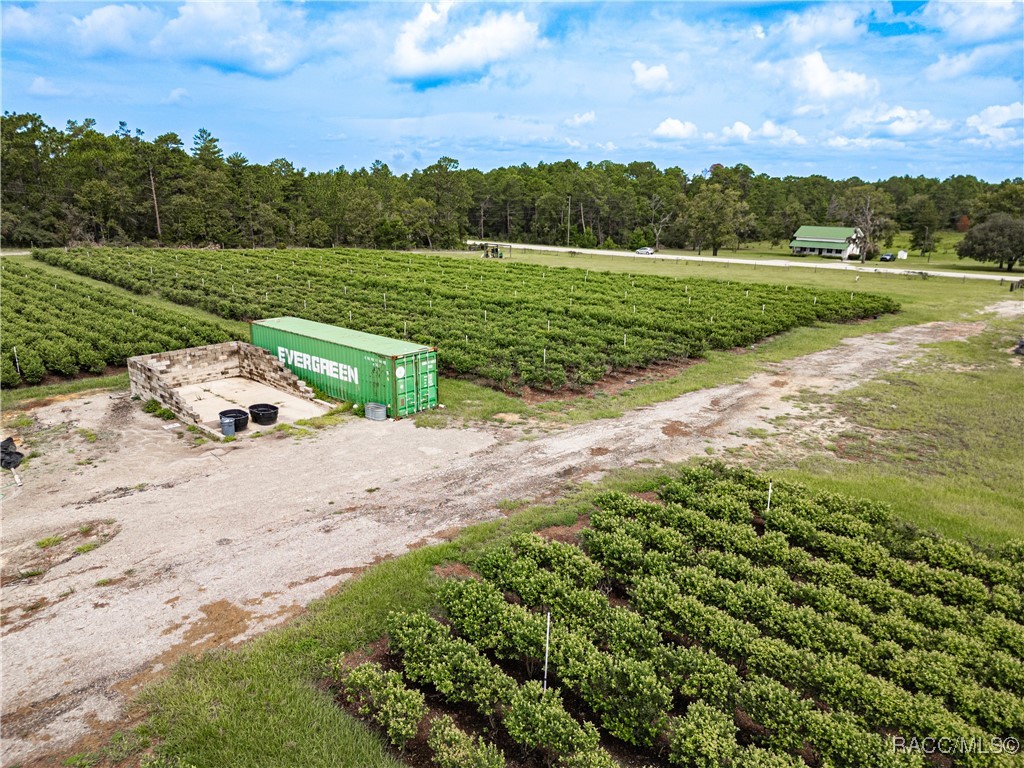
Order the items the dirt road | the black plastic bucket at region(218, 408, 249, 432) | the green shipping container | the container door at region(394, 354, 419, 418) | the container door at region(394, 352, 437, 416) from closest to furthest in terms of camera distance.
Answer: the dirt road < the black plastic bucket at region(218, 408, 249, 432) < the container door at region(394, 354, 419, 418) < the container door at region(394, 352, 437, 416) < the green shipping container

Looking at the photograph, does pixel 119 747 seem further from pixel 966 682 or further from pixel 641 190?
pixel 641 190

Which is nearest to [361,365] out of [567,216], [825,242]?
[825,242]

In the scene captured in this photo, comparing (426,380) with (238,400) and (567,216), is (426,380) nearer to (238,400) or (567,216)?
(238,400)

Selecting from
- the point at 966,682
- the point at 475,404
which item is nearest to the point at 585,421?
the point at 475,404

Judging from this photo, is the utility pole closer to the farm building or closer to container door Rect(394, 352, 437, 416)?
the farm building

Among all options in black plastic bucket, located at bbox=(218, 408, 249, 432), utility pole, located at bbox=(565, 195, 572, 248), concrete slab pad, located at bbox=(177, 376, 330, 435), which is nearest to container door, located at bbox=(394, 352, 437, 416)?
concrete slab pad, located at bbox=(177, 376, 330, 435)

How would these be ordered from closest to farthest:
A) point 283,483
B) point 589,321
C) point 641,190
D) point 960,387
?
1. point 283,483
2. point 960,387
3. point 589,321
4. point 641,190
